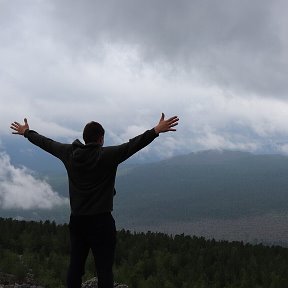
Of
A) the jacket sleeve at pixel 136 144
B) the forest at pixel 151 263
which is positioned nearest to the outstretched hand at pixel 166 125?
the jacket sleeve at pixel 136 144

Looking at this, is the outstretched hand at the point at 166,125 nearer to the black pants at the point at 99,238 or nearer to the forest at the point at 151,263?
the black pants at the point at 99,238

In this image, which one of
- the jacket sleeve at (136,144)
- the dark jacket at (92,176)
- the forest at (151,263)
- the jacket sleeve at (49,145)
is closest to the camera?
the jacket sleeve at (136,144)

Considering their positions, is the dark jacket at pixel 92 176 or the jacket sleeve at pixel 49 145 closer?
the dark jacket at pixel 92 176

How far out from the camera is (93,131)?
15.6ft

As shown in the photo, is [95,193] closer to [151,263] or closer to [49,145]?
[49,145]

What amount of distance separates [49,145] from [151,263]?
1019 centimetres

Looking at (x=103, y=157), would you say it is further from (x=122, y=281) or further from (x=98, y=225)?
(x=122, y=281)

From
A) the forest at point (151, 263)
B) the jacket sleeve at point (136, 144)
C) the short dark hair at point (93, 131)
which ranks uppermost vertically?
the short dark hair at point (93, 131)

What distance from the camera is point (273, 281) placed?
1270 cm

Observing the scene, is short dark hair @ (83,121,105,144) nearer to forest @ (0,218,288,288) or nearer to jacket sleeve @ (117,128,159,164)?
jacket sleeve @ (117,128,159,164)

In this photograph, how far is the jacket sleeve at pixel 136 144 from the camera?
4.42 m

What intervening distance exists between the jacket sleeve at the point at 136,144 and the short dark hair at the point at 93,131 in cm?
32

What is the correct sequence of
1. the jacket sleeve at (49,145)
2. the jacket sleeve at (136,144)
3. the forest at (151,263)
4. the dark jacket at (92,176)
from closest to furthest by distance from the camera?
1. the jacket sleeve at (136,144)
2. the dark jacket at (92,176)
3. the jacket sleeve at (49,145)
4. the forest at (151,263)

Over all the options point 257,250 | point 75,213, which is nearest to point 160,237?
point 257,250
